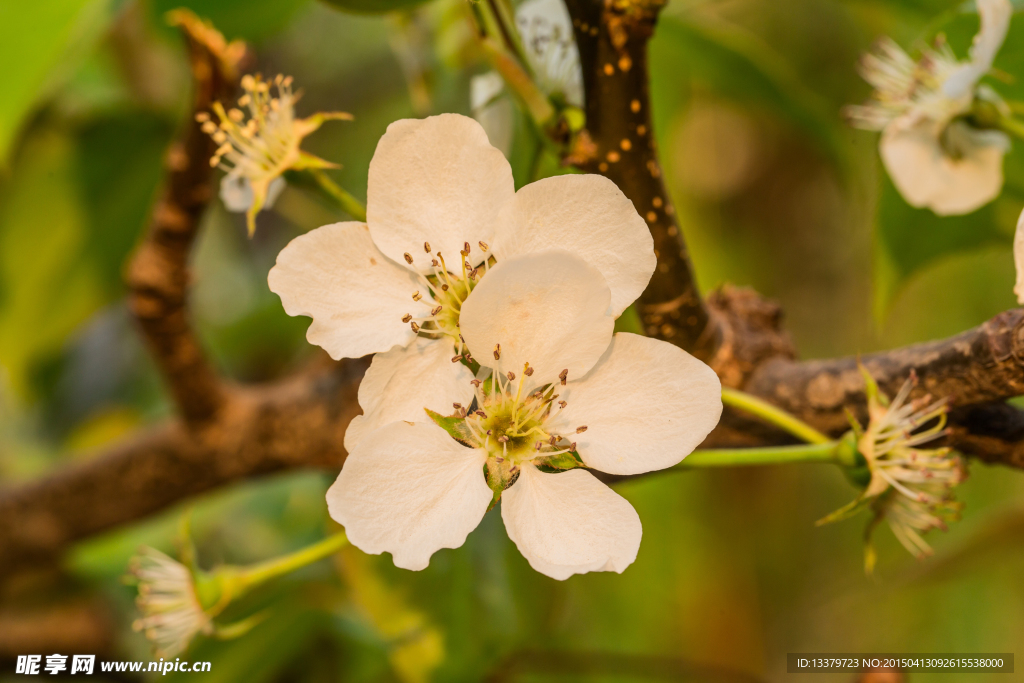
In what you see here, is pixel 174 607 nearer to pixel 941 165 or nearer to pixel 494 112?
pixel 494 112

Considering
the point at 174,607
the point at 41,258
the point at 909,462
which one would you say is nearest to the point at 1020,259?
the point at 909,462

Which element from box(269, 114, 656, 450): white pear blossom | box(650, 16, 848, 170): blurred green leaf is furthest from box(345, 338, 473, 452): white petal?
box(650, 16, 848, 170): blurred green leaf

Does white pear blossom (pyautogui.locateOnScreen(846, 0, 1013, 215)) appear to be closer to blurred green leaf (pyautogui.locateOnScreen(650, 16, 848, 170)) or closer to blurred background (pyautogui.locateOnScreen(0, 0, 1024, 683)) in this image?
blurred background (pyautogui.locateOnScreen(0, 0, 1024, 683))

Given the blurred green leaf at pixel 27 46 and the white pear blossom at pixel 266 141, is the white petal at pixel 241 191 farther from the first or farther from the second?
the blurred green leaf at pixel 27 46

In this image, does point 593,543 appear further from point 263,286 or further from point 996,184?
point 263,286

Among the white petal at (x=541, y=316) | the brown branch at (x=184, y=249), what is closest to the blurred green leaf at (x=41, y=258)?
the brown branch at (x=184, y=249)
